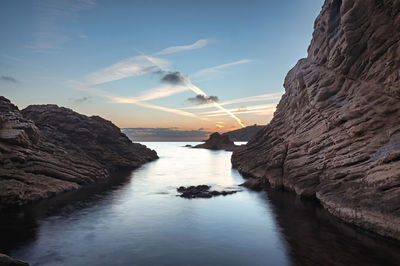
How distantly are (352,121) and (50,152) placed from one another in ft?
124

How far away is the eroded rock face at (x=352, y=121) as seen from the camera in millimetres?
17812

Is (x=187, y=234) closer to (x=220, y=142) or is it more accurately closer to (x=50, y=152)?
(x=50, y=152)

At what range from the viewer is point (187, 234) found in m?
19.6

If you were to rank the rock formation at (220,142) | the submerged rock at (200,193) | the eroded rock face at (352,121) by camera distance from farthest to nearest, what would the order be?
the rock formation at (220,142), the submerged rock at (200,193), the eroded rock face at (352,121)

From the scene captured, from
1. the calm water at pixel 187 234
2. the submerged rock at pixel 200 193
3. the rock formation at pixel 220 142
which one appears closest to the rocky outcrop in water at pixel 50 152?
the calm water at pixel 187 234

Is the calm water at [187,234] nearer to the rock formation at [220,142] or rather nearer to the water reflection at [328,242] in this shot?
the water reflection at [328,242]

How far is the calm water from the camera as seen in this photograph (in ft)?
49.8

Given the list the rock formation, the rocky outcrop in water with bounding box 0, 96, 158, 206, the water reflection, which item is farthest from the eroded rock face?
the rock formation

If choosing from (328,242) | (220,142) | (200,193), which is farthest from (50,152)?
(220,142)

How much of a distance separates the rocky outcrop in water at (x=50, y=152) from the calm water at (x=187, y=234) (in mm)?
2895

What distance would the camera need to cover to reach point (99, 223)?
2222 centimetres

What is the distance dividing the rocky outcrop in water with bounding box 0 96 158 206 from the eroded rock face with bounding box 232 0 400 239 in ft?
92.9

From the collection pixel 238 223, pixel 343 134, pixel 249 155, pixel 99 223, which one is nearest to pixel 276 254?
pixel 238 223

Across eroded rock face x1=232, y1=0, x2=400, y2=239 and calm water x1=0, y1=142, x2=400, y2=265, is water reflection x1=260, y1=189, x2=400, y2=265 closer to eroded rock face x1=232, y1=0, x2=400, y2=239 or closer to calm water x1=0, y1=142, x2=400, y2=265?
calm water x1=0, y1=142, x2=400, y2=265
